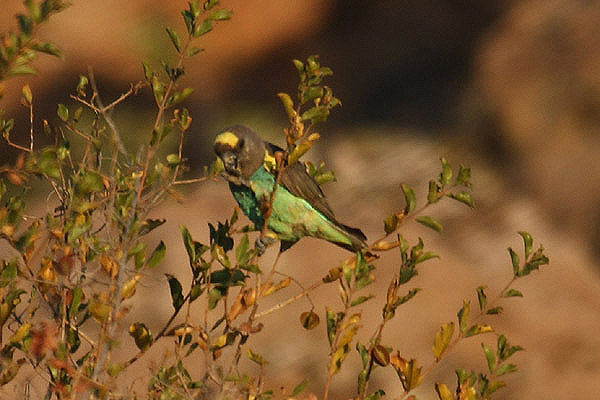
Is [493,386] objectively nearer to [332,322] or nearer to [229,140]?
[332,322]

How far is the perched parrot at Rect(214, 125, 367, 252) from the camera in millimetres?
3889

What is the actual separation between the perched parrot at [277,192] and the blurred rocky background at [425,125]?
3043mm

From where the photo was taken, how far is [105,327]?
2.49 metres

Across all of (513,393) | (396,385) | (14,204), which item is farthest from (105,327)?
(513,393)

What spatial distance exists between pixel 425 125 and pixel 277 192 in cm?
762

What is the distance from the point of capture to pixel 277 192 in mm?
4020

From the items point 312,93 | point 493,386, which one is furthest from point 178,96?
point 493,386

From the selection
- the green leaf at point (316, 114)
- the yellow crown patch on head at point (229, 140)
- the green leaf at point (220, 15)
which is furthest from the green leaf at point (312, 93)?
the yellow crown patch on head at point (229, 140)

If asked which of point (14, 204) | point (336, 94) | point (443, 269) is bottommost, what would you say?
point (336, 94)

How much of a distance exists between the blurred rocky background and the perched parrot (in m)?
3.04

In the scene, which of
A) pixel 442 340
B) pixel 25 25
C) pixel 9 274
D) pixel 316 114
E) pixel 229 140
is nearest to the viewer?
pixel 25 25

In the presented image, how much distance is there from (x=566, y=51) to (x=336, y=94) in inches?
161

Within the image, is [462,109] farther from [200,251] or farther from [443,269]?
[200,251]

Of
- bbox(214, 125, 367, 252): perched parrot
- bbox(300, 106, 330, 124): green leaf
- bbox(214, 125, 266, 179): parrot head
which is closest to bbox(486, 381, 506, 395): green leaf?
bbox(300, 106, 330, 124): green leaf
